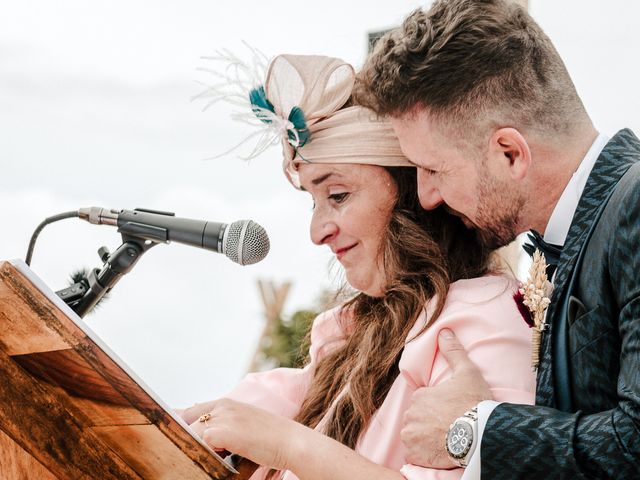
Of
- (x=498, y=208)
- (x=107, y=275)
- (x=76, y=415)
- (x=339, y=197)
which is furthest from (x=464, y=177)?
(x=76, y=415)

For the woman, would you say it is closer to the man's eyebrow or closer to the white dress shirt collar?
the man's eyebrow

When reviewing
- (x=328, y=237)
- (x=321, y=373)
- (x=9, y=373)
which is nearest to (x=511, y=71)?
(x=328, y=237)

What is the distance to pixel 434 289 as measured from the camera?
2.37m

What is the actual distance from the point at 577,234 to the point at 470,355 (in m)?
0.39

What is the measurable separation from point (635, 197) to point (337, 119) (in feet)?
3.31

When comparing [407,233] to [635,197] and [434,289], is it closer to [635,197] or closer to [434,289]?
[434,289]

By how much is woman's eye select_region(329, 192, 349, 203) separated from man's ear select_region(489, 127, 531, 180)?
0.56 meters

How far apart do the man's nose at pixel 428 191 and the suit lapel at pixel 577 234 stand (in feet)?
1.44

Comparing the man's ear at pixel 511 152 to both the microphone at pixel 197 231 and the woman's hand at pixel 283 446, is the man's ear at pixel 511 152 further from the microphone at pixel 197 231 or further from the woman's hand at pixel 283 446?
the woman's hand at pixel 283 446

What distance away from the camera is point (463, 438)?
177 cm

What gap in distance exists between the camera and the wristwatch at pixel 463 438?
175 cm

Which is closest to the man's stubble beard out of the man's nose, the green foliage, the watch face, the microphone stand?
the man's nose

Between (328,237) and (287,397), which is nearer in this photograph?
(328,237)

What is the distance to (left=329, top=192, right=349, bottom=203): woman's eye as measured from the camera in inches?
97.9
